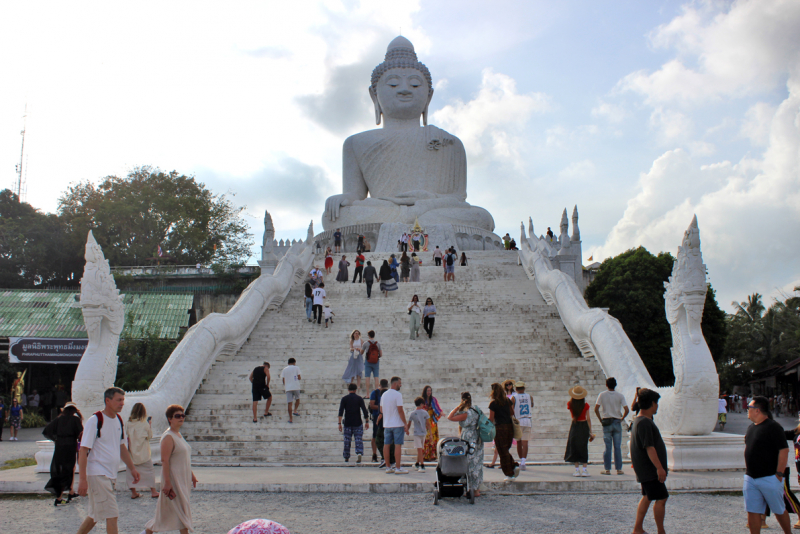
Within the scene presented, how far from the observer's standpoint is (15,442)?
14305 millimetres

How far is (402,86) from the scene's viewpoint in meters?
30.1

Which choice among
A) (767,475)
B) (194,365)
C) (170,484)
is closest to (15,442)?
(194,365)

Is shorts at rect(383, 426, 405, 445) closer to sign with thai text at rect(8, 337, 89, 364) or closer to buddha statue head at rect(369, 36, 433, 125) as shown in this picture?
sign with thai text at rect(8, 337, 89, 364)

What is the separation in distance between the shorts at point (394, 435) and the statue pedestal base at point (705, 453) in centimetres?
319

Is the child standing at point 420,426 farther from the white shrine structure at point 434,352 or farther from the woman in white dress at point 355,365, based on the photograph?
the woman in white dress at point 355,365

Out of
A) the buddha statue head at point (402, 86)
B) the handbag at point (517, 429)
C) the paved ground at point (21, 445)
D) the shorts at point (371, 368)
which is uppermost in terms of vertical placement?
the buddha statue head at point (402, 86)

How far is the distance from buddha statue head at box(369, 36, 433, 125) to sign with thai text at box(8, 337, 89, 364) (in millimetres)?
16988

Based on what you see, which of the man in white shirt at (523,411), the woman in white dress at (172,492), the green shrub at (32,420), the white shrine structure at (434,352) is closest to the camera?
the woman in white dress at (172,492)

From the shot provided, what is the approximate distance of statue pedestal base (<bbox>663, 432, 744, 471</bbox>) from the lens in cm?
814

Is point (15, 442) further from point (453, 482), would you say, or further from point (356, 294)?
point (453, 482)

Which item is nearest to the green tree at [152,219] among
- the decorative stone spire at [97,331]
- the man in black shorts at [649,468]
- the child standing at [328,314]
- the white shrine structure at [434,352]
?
the white shrine structure at [434,352]

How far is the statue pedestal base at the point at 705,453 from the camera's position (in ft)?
26.7

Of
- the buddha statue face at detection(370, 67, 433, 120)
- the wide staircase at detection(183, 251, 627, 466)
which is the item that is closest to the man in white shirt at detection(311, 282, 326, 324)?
the wide staircase at detection(183, 251, 627, 466)

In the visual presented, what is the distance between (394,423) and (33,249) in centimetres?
2693
